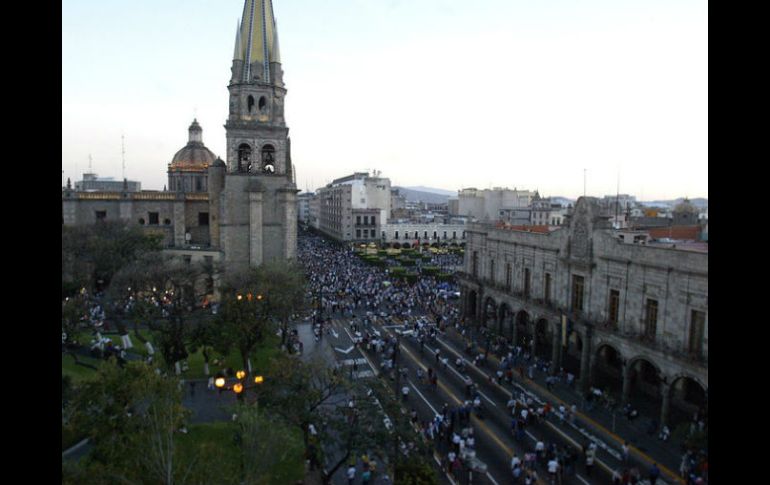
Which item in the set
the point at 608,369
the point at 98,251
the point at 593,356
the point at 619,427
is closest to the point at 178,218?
the point at 98,251

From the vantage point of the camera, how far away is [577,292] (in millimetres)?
30734

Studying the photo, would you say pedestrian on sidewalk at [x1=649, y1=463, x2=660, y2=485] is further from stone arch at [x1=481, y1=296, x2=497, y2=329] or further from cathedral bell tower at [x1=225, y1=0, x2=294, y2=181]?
cathedral bell tower at [x1=225, y1=0, x2=294, y2=181]

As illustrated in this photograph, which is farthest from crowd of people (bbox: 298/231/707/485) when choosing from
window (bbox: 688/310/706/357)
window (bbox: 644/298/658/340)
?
window (bbox: 688/310/706/357)

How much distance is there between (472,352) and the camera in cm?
3469

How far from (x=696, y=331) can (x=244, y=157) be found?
37496 mm

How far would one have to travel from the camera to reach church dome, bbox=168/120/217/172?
63.8m

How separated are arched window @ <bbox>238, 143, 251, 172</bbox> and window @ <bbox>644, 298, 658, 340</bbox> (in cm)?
3403

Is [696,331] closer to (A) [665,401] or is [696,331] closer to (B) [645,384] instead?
(A) [665,401]

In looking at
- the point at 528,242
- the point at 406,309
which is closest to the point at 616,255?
the point at 528,242

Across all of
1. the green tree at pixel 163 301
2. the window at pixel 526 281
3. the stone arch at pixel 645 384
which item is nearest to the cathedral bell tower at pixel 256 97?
the green tree at pixel 163 301

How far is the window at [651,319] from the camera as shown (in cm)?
2489

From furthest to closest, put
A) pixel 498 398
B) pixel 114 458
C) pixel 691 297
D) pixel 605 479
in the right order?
pixel 498 398
pixel 691 297
pixel 605 479
pixel 114 458
